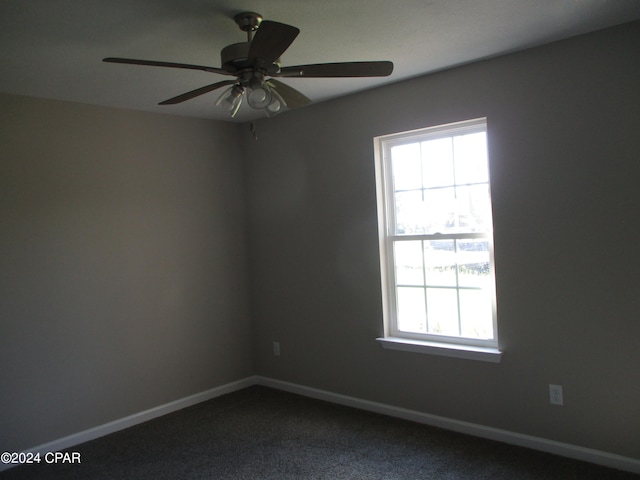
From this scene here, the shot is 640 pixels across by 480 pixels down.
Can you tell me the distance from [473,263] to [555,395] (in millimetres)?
919

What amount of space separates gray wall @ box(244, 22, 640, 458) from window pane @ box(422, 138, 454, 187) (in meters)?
0.17

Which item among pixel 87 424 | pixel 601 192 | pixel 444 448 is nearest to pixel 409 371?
pixel 444 448

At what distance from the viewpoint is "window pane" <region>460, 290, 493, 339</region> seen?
10.6ft

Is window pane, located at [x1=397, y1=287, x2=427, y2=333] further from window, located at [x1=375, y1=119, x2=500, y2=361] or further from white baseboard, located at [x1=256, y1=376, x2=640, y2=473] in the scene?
white baseboard, located at [x1=256, y1=376, x2=640, y2=473]

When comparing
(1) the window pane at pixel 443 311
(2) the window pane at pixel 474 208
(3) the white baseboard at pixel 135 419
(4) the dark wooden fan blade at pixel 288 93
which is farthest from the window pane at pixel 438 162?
(3) the white baseboard at pixel 135 419

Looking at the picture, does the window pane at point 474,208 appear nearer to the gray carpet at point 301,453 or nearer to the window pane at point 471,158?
the window pane at point 471,158

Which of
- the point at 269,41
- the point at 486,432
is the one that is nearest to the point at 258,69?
the point at 269,41

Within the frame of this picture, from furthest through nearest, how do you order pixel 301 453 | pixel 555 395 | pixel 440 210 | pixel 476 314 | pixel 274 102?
1. pixel 440 210
2. pixel 476 314
3. pixel 301 453
4. pixel 555 395
5. pixel 274 102

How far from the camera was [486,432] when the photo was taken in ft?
10.4

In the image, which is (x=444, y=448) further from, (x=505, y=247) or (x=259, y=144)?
(x=259, y=144)

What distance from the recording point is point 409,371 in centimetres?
357

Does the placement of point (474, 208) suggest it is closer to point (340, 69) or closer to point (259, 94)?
point (340, 69)

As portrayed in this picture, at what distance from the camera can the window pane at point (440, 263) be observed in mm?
3385

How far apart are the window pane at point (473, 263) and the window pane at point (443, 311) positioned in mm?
132
